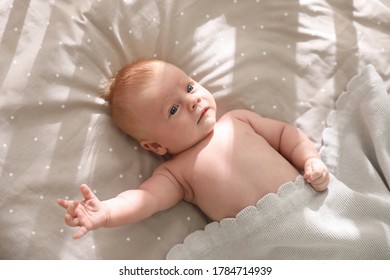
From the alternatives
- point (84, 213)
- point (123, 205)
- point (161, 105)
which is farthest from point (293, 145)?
point (84, 213)

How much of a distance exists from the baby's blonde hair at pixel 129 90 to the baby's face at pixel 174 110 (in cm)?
2

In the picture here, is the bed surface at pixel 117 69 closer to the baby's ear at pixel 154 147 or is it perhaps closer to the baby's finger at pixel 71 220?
the baby's ear at pixel 154 147

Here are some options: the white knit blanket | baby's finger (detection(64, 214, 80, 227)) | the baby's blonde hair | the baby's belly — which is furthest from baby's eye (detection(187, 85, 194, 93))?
baby's finger (detection(64, 214, 80, 227))

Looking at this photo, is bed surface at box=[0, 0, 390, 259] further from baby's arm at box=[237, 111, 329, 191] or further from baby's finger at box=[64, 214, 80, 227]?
baby's finger at box=[64, 214, 80, 227]

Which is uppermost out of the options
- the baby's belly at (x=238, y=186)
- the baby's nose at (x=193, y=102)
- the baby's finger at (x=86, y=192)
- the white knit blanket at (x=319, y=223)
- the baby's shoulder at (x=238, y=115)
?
the baby's nose at (x=193, y=102)

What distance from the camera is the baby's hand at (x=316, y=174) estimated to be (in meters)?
1.29

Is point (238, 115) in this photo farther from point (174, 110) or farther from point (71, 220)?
point (71, 220)

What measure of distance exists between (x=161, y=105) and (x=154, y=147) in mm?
130

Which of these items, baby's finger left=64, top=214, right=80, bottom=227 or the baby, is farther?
the baby

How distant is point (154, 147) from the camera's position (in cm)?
139

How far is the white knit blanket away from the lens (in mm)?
1283

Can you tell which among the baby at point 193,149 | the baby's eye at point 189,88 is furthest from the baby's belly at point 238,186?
the baby's eye at point 189,88

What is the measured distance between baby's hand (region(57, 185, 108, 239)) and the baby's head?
276 millimetres

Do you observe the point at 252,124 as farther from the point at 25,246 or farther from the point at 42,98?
the point at 25,246
